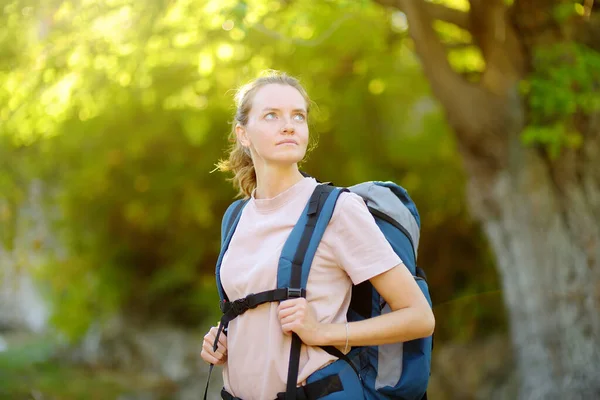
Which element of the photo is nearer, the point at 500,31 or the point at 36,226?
the point at 500,31

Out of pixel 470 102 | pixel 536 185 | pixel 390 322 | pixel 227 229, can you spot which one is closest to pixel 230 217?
pixel 227 229

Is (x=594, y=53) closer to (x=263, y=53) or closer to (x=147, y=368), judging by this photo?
(x=263, y=53)

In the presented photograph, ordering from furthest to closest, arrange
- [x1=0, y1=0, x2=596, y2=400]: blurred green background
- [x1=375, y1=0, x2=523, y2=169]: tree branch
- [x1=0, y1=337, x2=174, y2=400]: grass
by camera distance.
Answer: [x1=0, y1=337, x2=174, y2=400]: grass
[x1=0, y1=0, x2=596, y2=400]: blurred green background
[x1=375, y1=0, x2=523, y2=169]: tree branch

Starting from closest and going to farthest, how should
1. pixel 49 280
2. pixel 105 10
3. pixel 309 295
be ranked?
pixel 309 295
pixel 105 10
pixel 49 280

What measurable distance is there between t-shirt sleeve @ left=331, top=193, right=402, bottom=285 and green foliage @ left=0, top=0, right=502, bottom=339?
124 inches

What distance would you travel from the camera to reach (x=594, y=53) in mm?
4434

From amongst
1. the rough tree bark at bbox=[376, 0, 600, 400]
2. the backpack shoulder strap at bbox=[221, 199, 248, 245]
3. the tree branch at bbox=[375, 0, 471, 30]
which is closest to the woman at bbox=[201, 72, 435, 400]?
the backpack shoulder strap at bbox=[221, 199, 248, 245]

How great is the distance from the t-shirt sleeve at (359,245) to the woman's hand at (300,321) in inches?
4.9

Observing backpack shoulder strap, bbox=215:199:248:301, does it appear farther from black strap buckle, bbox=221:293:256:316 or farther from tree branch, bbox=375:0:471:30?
tree branch, bbox=375:0:471:30

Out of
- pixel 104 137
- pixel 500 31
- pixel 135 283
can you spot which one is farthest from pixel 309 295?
pixel 135 283

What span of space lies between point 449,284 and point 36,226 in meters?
4.53

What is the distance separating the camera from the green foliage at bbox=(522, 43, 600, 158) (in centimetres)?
429

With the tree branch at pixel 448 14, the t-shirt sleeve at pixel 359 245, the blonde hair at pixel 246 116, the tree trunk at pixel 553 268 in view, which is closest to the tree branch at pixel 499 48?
the tree branch at pixel 448 14

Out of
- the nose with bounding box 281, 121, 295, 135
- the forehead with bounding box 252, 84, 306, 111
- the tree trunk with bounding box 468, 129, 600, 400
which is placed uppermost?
the forehead with bounding box 252, 84, 306, 111
